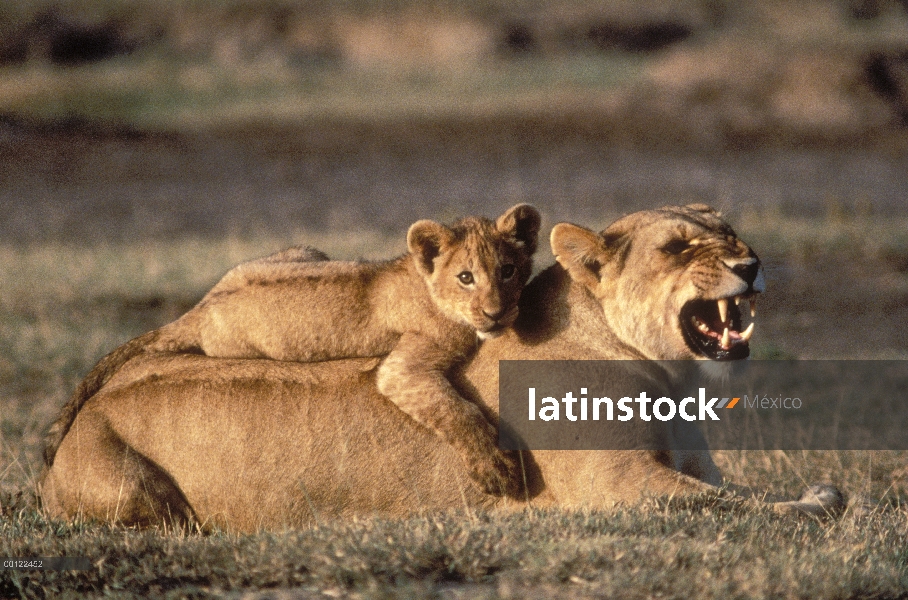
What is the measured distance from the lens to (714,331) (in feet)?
18.3

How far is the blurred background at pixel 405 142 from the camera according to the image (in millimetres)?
12570

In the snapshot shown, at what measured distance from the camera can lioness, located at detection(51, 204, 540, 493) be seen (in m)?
5.67

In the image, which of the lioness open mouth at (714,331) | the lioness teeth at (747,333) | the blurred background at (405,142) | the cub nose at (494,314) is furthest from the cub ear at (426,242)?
the blurred background at (405,142)

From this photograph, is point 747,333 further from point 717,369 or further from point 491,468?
point 491,468

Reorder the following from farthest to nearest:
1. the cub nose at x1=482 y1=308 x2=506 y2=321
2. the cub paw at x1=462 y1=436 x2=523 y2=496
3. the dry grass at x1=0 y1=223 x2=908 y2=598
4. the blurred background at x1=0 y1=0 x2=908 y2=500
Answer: the blurred background at x1=0 y1=0 x2=908 y2=500 → the cub nose at x1=482 y1=308 x2=506 y2=321 → the cub paw at x1=462 y1=436 x2=523 y2=496 → the dry grass at x1=0 y1=223 x2=908 y2=598

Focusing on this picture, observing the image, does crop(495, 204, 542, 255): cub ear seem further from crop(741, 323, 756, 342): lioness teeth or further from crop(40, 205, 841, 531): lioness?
crop(741, 323, 756, 342): lioness teeth

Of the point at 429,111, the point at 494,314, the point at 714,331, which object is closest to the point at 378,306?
the point at 494,314

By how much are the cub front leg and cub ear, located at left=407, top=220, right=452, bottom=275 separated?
1.82ft

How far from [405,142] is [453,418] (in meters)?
18.7

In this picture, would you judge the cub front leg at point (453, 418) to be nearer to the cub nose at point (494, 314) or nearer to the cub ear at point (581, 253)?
the cub nose at point (494, 314)

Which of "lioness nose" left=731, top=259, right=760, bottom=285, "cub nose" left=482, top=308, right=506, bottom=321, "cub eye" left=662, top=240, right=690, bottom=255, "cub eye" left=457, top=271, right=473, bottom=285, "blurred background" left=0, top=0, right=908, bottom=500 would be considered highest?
"cub eye" left=662, top=240, right=690, bottom=255

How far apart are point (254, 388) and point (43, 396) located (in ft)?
12.1

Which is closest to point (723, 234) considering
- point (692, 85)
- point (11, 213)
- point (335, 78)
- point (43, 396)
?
point (43, 396)

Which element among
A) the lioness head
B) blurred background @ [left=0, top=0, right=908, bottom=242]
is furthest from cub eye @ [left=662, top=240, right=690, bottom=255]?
blurred background @ [left=0, top=0, right=908, bottom=242]
